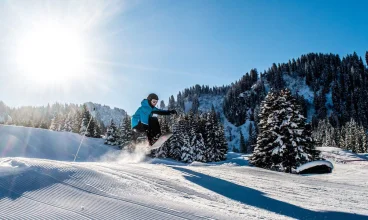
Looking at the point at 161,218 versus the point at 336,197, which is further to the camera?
the point at 336,197

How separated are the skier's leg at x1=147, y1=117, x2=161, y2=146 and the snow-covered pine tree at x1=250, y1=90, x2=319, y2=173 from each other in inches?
551

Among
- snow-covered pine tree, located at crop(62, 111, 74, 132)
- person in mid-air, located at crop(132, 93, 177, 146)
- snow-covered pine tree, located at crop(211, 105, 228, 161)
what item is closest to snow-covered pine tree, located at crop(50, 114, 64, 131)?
snow-covered pine tree, located at crop(62, 111, 74, 132)

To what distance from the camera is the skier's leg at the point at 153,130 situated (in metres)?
11.6

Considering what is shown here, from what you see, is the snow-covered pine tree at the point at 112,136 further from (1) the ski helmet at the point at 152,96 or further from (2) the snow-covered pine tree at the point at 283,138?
(1) the ski helmet at the point at 152,96

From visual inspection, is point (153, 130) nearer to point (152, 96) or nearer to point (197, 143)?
point (152, 96)

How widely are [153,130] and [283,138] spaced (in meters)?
14.9

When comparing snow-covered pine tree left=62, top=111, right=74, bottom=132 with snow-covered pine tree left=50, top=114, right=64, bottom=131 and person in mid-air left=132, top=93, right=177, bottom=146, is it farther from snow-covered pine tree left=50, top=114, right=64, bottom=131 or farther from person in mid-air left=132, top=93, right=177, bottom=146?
person in mid-air left=132, top=93, right=177, bottom=146

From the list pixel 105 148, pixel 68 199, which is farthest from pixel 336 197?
pixel 105 148

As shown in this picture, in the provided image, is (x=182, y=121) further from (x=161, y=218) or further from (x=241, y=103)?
(x=241, y=103)

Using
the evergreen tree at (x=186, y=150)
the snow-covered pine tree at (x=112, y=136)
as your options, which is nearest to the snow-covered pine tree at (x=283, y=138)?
the evergreen tree at (x=186, y=150)

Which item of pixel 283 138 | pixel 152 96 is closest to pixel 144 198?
pixel 152 96

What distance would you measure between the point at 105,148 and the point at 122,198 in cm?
4552

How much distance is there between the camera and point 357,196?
909 centimetres

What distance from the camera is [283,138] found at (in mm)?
22922
